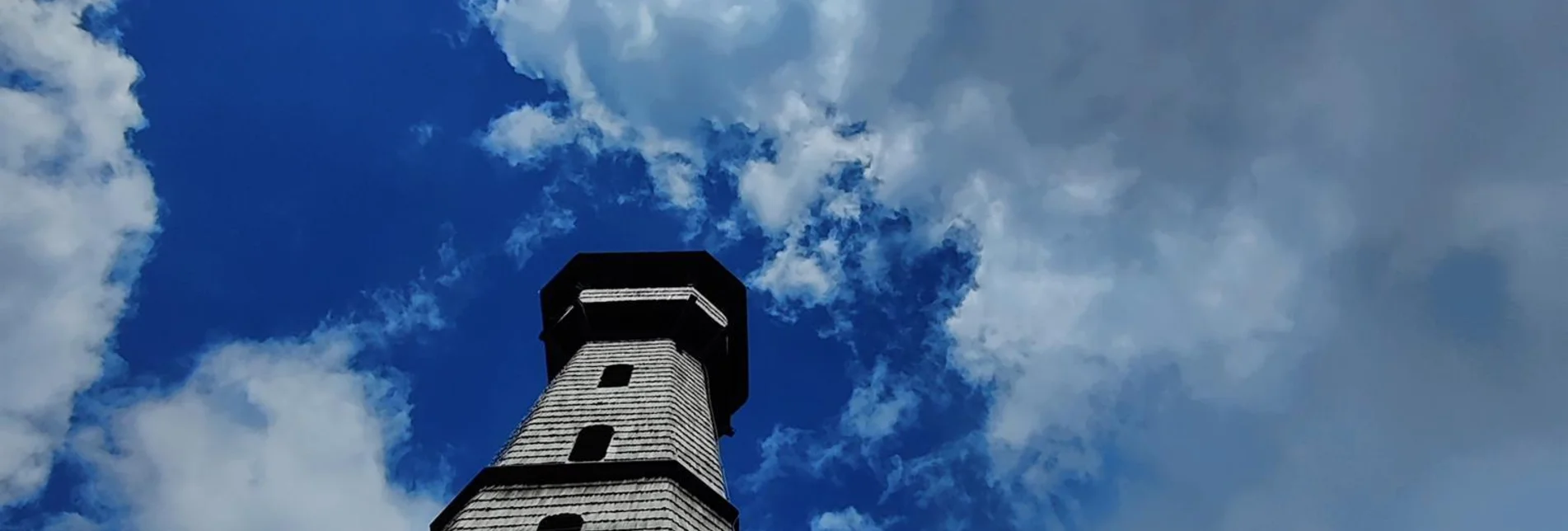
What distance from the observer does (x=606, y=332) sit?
29.9 meters

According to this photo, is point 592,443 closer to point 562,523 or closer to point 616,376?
point 562,523

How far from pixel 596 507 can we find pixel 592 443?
3.19 m

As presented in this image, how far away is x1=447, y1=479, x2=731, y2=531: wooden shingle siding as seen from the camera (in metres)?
19.2

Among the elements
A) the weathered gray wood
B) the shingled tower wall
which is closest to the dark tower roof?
the shingled tower wall

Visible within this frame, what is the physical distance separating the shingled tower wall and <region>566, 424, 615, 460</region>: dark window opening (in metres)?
0.03

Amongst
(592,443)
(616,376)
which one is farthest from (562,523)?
(616,376)

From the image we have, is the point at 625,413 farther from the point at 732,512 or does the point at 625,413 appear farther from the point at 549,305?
the point at 549,305

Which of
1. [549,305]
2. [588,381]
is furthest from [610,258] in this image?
[588,381]

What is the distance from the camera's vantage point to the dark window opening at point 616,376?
26.1 meters

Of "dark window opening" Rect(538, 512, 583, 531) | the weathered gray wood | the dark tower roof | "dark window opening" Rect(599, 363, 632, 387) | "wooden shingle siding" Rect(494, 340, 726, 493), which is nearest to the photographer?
"dark window opening" Rect(538, 512, 583, 531)

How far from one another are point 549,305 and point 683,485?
13530 mm

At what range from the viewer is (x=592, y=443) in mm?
22828

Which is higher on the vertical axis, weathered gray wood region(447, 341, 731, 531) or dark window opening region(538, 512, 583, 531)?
weathered gray wood region(447, 341, 731, 531)

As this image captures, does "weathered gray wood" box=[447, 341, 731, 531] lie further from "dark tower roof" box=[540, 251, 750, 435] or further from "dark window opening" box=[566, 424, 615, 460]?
"dark tower roof" box=[540, 251, 750, 435]
